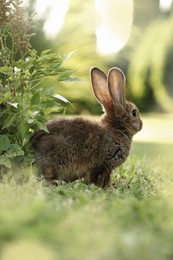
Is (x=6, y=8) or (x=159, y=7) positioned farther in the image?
(x=159, y=7)

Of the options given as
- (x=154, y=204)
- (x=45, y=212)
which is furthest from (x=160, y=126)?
(x=45, y=212)

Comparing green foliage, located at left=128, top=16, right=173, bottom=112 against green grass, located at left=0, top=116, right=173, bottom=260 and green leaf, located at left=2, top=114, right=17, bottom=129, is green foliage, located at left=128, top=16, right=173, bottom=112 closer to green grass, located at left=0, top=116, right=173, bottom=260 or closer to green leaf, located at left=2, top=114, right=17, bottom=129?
green leaf, located at left=2, top=114, right=17, bottom=129

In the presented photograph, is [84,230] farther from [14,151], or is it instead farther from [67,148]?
[67,148]

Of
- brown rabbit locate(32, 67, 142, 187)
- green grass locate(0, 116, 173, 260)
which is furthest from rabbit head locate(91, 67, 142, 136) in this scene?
green grass locate(0, 116, 173, 260)

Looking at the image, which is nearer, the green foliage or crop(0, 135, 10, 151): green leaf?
crop(0, 135, 10, 151): green leaf

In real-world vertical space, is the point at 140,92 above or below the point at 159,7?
below

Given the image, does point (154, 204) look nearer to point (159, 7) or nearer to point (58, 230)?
point (58, 230)

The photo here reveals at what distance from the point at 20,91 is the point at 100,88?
2.02ft

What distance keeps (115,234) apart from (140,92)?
419 inches

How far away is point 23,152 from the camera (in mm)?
4082

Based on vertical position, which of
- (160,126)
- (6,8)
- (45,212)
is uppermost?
(6,8)

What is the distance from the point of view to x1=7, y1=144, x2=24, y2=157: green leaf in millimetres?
4070

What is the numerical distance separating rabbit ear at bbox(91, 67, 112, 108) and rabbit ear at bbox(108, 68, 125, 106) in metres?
0.06

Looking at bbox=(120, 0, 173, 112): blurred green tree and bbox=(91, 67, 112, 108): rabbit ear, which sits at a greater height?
bbox=(91, 67, 112, 108): rabbit ear
